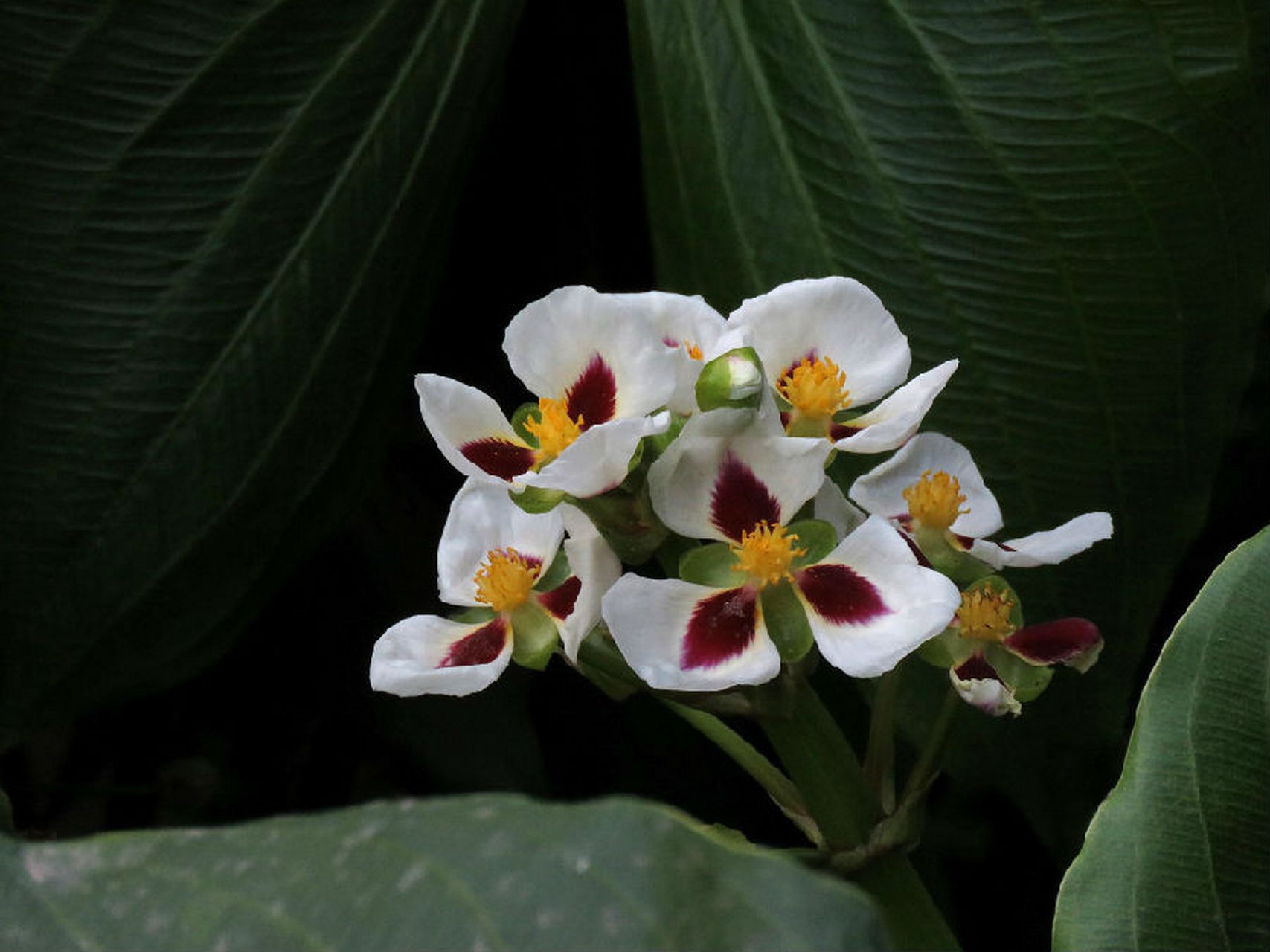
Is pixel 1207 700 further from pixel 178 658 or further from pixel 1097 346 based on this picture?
pixel 178 658

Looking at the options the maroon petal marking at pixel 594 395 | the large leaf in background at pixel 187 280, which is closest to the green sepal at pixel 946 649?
the maroon petal marking at pixel 594 395

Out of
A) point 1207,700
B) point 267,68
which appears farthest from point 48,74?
point 1207,700

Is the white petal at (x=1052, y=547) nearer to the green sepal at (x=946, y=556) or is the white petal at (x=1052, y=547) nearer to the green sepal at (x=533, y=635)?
the green sepal at (x=946, y=556)

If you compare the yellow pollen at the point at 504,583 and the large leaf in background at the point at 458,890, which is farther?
the yellow pollen at the point at 504,583

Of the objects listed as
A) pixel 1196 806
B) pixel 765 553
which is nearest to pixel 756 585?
pixel 765 553

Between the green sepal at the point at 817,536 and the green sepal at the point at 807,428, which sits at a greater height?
the green sepal at the point at 807,428

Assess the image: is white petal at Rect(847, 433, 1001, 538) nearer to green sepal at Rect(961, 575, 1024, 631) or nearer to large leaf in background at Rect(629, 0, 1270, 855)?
green sepal at Rect(961, 575, 1024, 631)

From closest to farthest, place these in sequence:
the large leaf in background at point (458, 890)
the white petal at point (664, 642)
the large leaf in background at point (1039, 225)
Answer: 1. the large leaf in background at point (458, 890)
2. the white petal at point (664, 642)
3. the large leaf in background at point (1039, 225)

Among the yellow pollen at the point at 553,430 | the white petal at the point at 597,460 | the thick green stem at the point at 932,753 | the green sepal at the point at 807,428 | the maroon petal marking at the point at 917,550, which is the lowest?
the thick green stem at the point at 932,753

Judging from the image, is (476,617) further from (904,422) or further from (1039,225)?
(1039,225)
